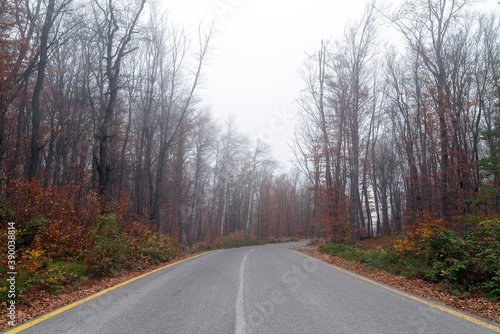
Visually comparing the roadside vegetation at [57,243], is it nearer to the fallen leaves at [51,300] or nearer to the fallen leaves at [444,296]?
the fallen leaves at [51,300]

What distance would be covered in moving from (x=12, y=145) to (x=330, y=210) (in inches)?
807

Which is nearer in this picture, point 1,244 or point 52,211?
point 1,244

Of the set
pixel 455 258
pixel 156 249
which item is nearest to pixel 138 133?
pixel 156 249

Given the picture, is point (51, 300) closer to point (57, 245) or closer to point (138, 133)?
point (57, 245)

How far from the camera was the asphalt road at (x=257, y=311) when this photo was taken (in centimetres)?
333

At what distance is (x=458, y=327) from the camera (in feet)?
11.2

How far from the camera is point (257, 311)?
3.98 metres

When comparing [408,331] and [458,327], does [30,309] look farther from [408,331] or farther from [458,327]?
[458,327]

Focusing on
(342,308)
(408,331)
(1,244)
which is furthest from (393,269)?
(1,244)

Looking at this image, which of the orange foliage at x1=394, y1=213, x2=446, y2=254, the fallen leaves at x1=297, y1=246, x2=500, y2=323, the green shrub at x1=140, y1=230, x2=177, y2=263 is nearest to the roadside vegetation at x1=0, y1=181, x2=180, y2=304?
the green shrub at x1=140, y1=230, x2=177, y2=263

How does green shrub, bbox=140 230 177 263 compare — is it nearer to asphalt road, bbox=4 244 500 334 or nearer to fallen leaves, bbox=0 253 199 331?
fallen leaves, bbox=0 253 199 331

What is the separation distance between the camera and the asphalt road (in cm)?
333

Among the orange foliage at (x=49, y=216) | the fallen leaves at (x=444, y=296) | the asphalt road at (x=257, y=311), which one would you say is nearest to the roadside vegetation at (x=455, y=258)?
the fallen leaves at (x=444, y=296)

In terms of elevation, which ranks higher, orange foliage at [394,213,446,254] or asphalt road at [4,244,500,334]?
orange foliage at [394,213,446,254]
